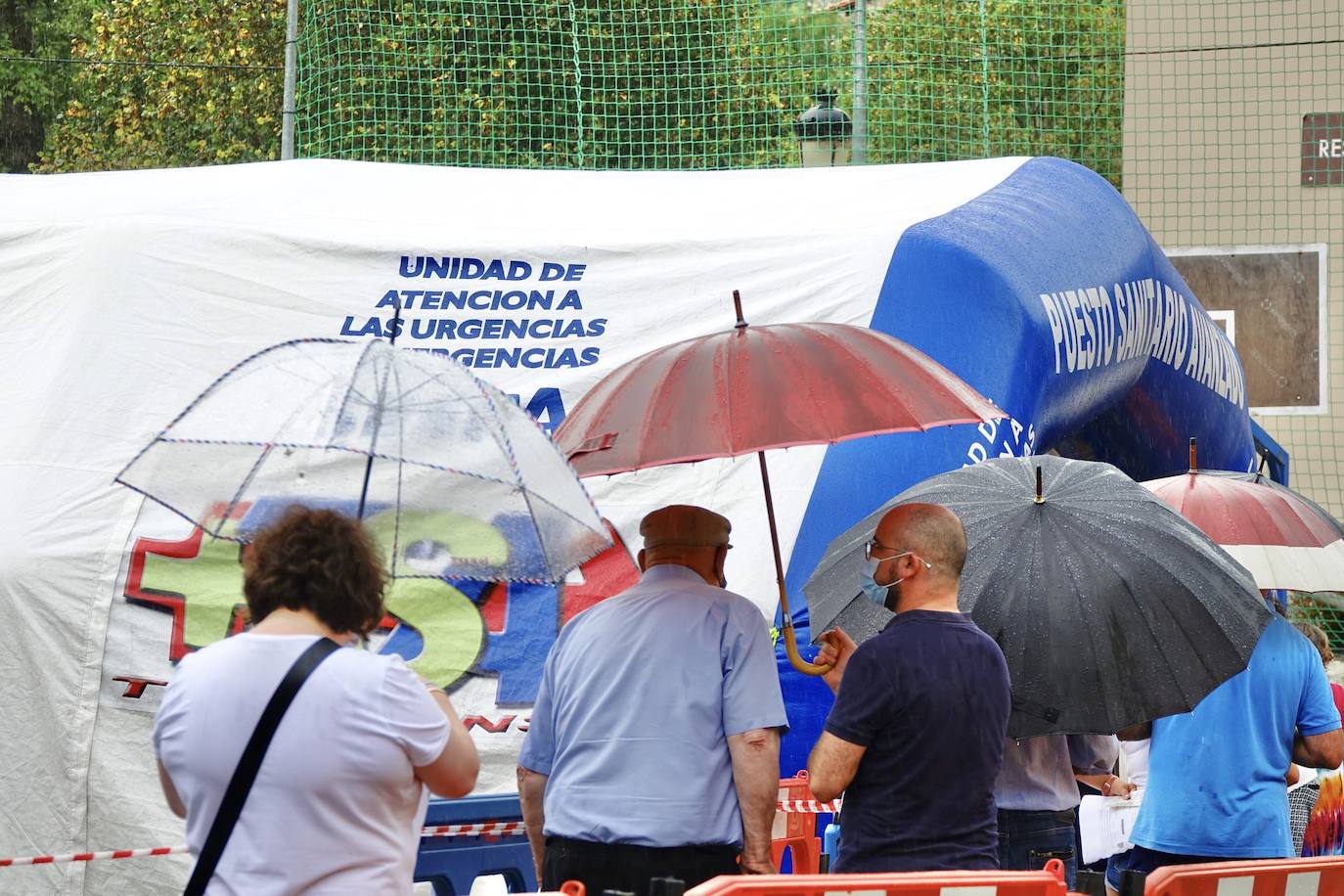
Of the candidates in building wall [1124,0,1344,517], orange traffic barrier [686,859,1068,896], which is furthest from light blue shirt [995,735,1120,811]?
building wall [1124,0,1344,517]

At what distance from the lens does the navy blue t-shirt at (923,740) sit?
382 centimetres

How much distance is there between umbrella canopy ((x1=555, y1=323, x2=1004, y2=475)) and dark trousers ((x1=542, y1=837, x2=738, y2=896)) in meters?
0.94

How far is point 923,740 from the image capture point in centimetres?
382

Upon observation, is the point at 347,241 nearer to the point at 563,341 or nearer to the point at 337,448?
the point at 563,341

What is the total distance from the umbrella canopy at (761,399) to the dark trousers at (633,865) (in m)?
0.94

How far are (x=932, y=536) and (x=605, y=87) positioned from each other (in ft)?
43.8

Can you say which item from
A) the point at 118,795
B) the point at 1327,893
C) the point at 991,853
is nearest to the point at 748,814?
the point at 991,853

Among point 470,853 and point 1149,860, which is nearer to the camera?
point 1149,860

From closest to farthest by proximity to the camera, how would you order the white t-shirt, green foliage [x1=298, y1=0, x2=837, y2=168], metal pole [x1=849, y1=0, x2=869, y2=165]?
the white t-shirt < metal pole [x1=849, y1=0, x2=869, y2=165] < green foliage [x1=298, y1=0, x2=837, y2=168]

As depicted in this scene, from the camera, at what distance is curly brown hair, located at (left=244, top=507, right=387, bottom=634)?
3018mm

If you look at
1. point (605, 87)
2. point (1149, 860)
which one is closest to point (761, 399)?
point (1149, 860)

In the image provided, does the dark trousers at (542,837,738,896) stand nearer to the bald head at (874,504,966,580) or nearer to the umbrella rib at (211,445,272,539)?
the bald head at (874,504,966,580)

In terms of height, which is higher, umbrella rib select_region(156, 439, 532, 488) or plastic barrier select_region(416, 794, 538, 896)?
umbrella rib select_region(156, 439, 532, 488)

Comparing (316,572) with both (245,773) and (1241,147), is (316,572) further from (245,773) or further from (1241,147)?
(1241,147)
